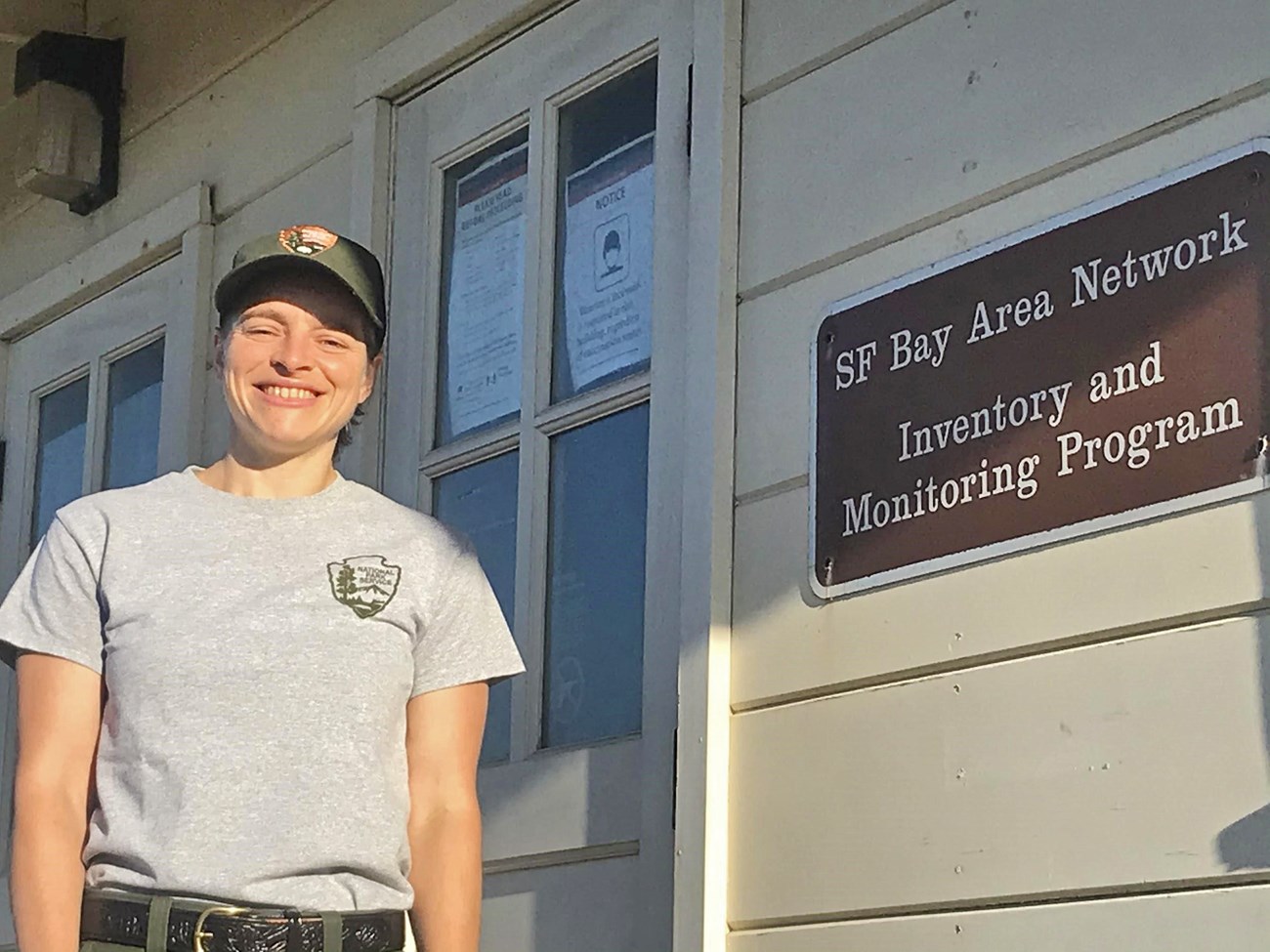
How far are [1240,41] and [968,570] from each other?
0.60 metres

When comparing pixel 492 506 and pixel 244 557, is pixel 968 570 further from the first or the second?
pixel 492 506

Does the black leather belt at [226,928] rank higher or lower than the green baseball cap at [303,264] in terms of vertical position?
lower

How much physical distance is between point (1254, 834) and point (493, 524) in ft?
4.97

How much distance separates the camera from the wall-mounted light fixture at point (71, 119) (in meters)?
4.27

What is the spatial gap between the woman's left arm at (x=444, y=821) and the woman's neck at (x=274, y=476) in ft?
0.82

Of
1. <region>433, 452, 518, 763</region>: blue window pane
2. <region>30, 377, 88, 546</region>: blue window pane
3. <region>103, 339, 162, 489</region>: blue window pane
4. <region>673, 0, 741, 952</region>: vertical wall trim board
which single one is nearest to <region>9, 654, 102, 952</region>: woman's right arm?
<region>673, 0, 741, 952</region>: vertical wall trim board

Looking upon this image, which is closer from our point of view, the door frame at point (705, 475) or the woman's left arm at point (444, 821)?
the woman's left arm at point (444, 821)

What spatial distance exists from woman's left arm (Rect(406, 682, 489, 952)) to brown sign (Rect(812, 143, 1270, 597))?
1.67 feet

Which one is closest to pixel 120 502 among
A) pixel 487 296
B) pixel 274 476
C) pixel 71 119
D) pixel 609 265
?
pixel 274 476

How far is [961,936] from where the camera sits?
2.16 meters

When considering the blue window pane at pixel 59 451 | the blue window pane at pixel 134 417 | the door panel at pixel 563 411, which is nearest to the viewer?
the door panel at pixel 563 411

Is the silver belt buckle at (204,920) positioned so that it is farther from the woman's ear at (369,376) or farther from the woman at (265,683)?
the woman's ear at (369,376)

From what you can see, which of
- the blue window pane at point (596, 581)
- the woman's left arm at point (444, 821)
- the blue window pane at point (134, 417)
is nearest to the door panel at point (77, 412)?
the blue window pane at point (134, 417)

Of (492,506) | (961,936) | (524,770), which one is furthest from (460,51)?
(961,936)
